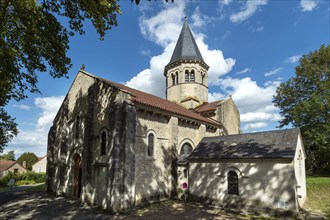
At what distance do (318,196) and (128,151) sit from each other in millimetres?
15195

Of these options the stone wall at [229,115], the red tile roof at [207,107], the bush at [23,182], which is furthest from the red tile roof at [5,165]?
the stone wall at [229,115]

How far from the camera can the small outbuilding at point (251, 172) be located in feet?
38.5

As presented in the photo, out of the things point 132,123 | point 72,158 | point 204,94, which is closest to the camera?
point 132,123

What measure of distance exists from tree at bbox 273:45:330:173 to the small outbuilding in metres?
12.2

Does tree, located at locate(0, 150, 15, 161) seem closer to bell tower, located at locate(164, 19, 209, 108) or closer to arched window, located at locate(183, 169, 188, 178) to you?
bell tower, located at locate(164, 19, 209, 108)

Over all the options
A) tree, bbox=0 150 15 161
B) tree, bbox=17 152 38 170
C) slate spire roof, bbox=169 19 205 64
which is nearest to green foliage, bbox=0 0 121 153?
slate spire roof, bbox=169 19 205 64

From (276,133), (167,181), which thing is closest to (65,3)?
(167,181)

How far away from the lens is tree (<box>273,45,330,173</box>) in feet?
77.7

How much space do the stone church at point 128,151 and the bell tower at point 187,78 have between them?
485 centimetres

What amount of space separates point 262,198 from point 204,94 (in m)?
15.5

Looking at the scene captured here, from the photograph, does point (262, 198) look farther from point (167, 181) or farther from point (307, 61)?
point (307, 61)

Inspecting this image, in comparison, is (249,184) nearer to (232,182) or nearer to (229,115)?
(232,182)

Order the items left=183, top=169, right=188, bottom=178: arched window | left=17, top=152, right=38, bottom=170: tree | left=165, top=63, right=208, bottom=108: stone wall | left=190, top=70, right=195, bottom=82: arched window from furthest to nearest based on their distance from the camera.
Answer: left=17, top=152, right=38, bottom=170: tree → left=190, top=70, right=195, bottom=82: arched window → left=165, top=63, right=208, bottom=108: stone wall → left=183, top=169, right=188, bottom=178: arched window

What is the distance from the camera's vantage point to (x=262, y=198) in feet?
40.2
